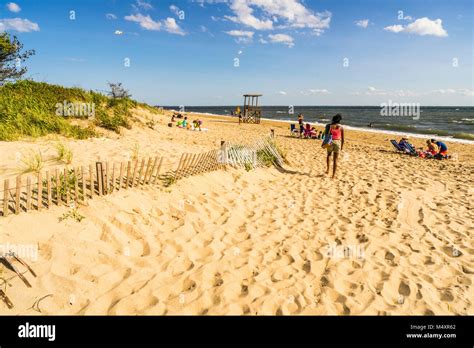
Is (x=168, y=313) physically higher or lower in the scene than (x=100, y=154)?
lower

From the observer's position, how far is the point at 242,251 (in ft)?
15.0

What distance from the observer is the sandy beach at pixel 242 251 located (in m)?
3.37

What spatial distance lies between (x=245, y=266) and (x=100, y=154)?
550cm

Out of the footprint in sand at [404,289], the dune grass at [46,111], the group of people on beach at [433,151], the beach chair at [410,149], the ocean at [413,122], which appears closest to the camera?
the footprint in sand at [404,289]

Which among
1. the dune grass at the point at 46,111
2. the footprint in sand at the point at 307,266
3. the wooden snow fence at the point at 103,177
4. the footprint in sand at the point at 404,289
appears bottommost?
the footprint in sand at the point at 404,289

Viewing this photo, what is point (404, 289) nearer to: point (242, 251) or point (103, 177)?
point (242, 251)

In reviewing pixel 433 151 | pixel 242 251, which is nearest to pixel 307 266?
pixel 242 251

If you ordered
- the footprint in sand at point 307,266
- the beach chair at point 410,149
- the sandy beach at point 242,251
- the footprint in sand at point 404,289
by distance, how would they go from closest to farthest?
the sandy beach at point 242,251
the footprint in sand at point 404,289
the footprint in sand at point 307,266
the beach chair at point 410,149

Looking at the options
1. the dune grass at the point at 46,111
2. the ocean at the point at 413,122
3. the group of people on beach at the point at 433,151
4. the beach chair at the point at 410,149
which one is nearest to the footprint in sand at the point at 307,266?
the dune grass at the point at 46,111

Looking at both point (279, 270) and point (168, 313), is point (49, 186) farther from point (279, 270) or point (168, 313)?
point (279, 270)

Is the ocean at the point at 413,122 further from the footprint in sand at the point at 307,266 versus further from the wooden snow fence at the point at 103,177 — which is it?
the footprint in sand at the point at 307,266
